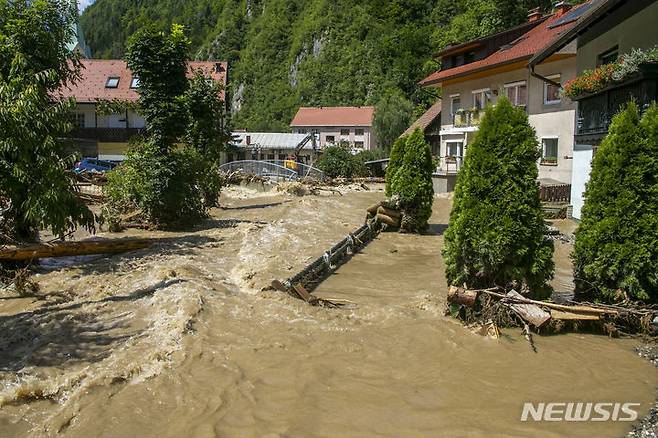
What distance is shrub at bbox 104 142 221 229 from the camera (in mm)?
15828

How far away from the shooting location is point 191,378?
5.76m

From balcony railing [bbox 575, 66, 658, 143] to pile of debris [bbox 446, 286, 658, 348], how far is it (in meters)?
4.58

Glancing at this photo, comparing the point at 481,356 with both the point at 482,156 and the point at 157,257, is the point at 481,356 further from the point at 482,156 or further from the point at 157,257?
the point at 157,257

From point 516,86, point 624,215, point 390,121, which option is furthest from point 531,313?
point 390,121

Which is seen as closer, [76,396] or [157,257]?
[76,396]

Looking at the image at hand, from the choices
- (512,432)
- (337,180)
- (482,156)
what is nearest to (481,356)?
(512,432)

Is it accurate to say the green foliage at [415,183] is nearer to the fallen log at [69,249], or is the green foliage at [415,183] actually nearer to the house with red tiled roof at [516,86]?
the fallen log at [69,249]

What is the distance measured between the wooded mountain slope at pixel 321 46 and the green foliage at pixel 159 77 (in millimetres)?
40814

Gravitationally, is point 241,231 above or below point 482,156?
below

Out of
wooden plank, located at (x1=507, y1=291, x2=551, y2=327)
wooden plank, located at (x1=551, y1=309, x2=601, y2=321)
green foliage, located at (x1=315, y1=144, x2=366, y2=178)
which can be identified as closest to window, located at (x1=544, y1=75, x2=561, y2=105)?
green foliage, located at (x1=315, y1=144, x2=366, y2=178)

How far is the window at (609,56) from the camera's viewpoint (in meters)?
16.0

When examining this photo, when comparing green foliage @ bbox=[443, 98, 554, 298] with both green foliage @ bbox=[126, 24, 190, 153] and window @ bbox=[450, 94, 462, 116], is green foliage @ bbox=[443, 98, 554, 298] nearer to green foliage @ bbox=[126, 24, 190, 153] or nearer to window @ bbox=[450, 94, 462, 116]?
green foliage @ bbox=[126, 24, 190, 153]

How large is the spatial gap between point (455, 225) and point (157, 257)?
6732 millimetres

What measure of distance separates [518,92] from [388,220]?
1718 centimetres
